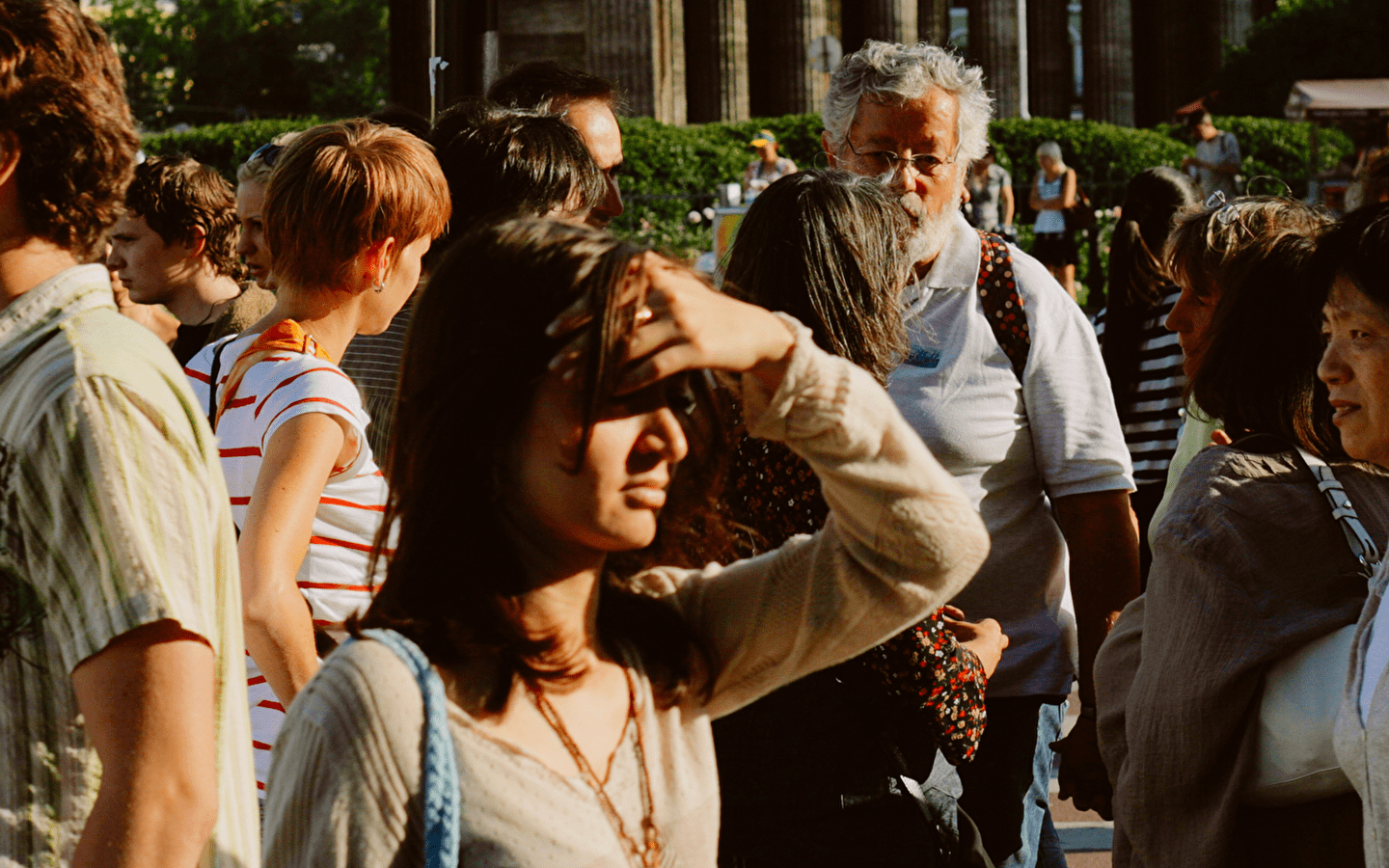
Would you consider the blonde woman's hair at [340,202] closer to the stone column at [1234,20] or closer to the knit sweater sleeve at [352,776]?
the knit sweater sleeve at [352,776]

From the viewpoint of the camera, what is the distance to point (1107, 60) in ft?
121

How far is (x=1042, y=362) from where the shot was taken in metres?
3.29

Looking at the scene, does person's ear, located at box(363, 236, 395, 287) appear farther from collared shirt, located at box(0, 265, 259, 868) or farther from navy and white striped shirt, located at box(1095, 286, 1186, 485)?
navy and white striped shirt, located at box(1095, 286, 1186, 485)

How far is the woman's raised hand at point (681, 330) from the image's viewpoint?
5.00 feet

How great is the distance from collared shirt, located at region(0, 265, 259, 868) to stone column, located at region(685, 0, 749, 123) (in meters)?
27.6

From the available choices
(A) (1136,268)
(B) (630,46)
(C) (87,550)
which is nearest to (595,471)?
(C) (87,550)

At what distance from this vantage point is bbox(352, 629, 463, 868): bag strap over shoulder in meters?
1.49

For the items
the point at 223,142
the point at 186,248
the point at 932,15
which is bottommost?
the point at 186,248

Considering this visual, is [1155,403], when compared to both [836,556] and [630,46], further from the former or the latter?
[630,46]

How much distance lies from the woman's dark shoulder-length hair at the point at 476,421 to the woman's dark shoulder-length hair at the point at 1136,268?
4.16 metres

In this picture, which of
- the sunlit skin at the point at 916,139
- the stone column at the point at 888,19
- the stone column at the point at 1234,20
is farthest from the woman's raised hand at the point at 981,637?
the stone column at the point at 1234,20

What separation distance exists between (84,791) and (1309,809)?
1.92 metres

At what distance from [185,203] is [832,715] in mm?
3207

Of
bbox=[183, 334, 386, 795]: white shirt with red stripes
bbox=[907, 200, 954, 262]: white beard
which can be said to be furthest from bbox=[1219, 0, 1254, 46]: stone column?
bbox=[183, 334, 386, 795]: white shirt with red stripes
